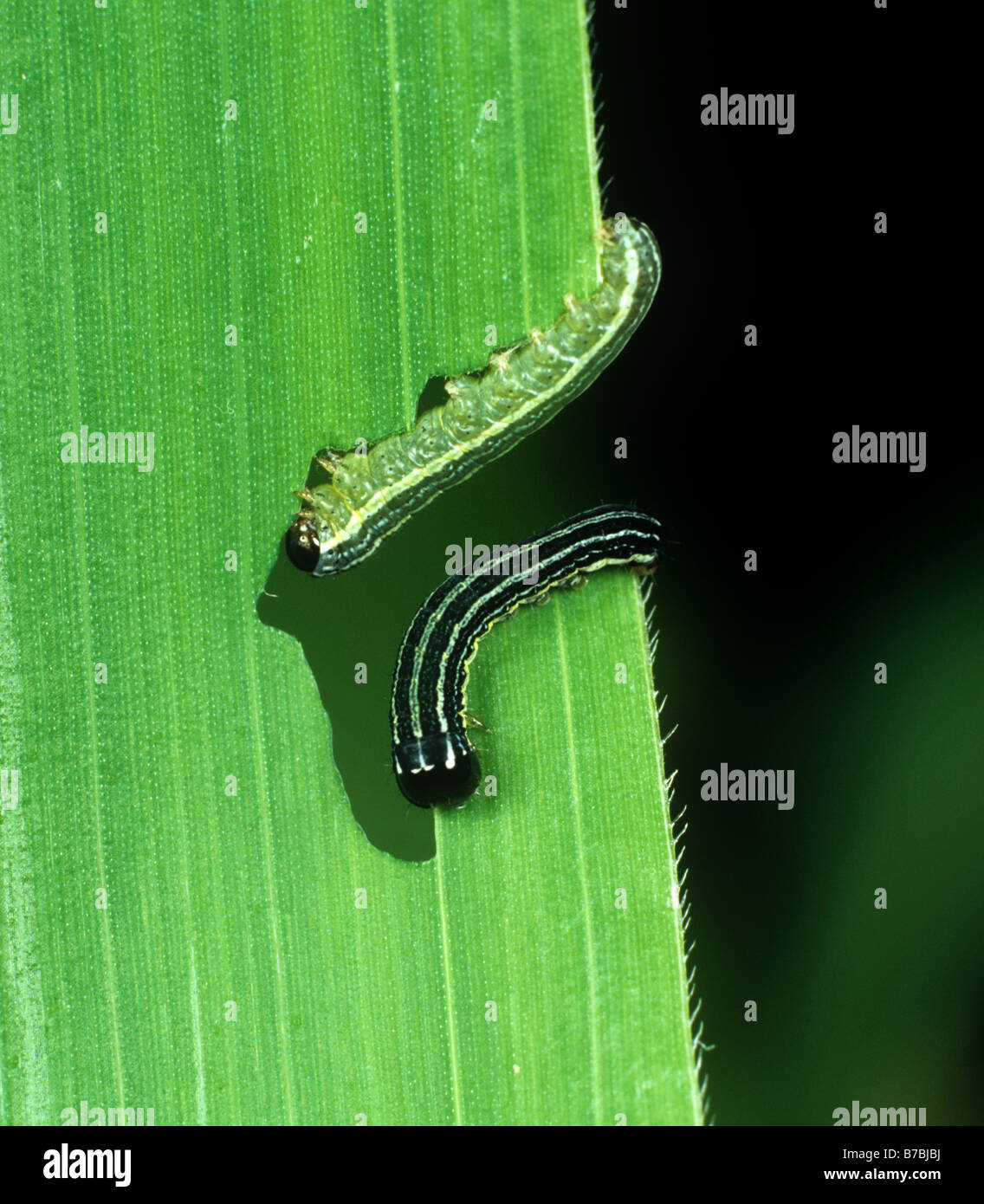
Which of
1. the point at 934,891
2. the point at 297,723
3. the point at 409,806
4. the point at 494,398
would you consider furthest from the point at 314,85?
the point at 934,891

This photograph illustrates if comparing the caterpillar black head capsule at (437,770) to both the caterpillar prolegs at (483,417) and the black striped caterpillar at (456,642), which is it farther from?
the caterpillar prolegs at (483,417)

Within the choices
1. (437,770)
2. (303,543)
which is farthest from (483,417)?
(437,770)

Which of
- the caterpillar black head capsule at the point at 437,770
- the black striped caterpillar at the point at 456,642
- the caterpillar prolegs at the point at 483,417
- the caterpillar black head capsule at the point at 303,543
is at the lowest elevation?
the caterpillar black head capsule at the point at 437,770

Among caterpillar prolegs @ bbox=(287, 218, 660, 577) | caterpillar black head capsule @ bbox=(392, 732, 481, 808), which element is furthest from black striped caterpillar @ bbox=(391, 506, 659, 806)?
caterpillar prolegs @ bbox=(287, 218, 660, 577)

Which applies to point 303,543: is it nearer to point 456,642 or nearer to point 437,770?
point 456,642

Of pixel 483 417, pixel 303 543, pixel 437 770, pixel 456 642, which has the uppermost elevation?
pixel 483 417

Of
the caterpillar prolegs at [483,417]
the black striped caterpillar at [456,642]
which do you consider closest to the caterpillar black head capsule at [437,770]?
the black striped caterpillar at [456,642]
